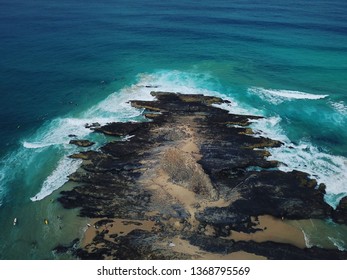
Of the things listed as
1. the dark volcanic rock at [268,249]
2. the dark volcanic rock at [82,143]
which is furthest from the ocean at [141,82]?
the dark volcanic rock at [268,249]

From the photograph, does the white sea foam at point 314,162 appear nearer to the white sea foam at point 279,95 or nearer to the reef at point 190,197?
the reef at point 190,197

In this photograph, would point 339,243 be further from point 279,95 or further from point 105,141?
point 279,95

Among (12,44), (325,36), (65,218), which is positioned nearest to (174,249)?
(65,218)

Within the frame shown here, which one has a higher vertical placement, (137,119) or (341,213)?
(137,119)

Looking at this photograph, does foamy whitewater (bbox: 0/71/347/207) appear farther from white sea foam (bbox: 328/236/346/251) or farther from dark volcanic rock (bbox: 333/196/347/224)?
white sea foam (bbox: 328/236/346/251)

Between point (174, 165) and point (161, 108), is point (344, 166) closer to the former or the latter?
point (174, 165)

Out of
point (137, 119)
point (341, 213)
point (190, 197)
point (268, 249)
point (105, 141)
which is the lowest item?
point (268, 249)

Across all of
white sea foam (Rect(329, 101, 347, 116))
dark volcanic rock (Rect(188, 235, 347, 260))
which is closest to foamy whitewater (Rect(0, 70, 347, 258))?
white sea foam (Rect(329, 101, 347, 116))

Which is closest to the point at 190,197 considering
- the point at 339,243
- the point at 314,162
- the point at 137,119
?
the point at 339,243
